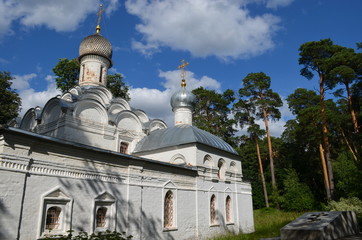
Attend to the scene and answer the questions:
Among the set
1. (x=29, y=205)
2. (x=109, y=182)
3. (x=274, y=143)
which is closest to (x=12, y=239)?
(x=29, y=205)

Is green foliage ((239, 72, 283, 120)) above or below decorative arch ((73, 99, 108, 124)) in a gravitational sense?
above

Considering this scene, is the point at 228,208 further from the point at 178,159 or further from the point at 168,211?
the point at 168,211

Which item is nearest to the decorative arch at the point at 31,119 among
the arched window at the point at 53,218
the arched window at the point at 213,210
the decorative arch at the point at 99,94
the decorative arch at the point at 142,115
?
the decorative arch at the point at 99,94

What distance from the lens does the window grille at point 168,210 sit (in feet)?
29.9

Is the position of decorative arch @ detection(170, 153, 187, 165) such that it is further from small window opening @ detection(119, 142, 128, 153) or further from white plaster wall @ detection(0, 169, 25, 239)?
white plaster wall @ detection(0, 169, 25, 239)

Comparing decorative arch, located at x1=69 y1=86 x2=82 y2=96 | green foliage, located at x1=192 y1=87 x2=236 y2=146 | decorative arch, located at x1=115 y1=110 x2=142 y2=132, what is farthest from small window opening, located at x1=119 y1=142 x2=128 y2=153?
green foliage, located at x1=192 y1=87 x2=236 y2=146

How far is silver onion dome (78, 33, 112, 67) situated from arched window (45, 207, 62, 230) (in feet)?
32.7

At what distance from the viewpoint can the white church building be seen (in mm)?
5746

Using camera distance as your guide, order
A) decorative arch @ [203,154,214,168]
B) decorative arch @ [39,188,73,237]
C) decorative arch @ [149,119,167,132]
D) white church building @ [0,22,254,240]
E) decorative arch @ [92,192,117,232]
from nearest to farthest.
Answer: white church building @ [0,22,254,240], decorative arch @ [39,188,73,237], decorative arch @ [92,192,117,232], decorative arch @ [203,154,214,168], decorative arch @ [149,119,167,132]

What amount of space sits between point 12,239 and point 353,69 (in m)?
17.1

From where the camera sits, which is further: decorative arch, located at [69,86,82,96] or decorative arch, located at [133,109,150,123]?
decorative arch, located at [133,109,150,123]

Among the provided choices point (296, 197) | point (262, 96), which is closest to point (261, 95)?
point (262, 96)

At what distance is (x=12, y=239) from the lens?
5273 millimetres

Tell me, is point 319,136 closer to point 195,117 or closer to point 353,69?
point 353,69
